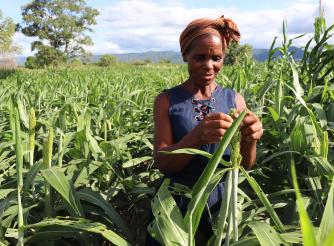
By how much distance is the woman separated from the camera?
52.8 inches

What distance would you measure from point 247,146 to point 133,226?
957 millimetres

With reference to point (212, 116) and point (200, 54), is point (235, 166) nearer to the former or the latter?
point (212, 116)

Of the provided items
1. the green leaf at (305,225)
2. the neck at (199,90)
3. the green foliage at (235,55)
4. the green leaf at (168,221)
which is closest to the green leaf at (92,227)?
the green leaf at (168,221)

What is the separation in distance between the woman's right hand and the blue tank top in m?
0.29

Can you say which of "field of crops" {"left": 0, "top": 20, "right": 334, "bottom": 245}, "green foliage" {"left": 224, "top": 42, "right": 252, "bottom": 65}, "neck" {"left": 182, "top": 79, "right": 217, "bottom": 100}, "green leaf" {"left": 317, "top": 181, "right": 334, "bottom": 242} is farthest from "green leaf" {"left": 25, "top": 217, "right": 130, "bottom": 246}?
"green foliage" {"left": 224, "top": 42, "right": 252, "bottom": 65}

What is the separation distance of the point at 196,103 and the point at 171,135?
0.50ft

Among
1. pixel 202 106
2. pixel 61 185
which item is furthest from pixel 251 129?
pixel 61 185

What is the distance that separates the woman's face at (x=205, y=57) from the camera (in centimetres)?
134

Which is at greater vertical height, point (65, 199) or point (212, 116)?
point (212, 116)

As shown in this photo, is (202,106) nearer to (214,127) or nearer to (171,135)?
(171,135)

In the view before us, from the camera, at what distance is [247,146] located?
129 cm

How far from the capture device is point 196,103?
4.77ft

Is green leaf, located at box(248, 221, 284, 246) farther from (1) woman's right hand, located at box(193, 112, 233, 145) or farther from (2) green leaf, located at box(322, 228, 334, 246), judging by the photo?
(2) green leaf, located at box(322, 228, 334, 246)

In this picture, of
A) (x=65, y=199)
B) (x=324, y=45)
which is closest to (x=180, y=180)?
(x=65, y=199)
